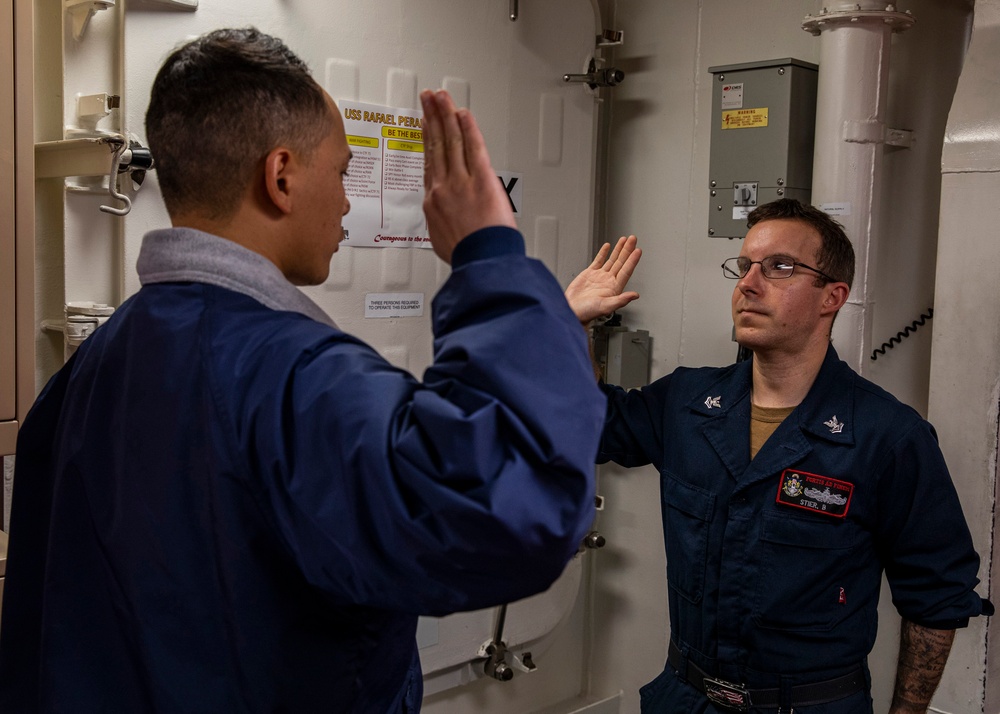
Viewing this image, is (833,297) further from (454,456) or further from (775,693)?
(454,456)

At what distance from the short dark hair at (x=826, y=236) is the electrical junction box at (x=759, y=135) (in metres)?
0.41

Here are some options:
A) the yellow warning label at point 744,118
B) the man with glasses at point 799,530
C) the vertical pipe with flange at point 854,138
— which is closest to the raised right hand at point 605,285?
the man with glasses at point 799,530

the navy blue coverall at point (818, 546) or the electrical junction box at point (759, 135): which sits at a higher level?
the electrical junction box at point (759, 135)

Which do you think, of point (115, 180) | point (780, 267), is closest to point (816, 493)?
point (780, 267)

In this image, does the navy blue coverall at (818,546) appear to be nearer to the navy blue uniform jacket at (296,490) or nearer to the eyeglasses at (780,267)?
the eyeglasses at (780,267)

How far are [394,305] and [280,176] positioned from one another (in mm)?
1550

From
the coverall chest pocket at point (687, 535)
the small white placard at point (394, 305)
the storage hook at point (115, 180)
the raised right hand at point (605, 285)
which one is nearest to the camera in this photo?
the raised right hand at point (605, 285)

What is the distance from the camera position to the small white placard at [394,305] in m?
2.50

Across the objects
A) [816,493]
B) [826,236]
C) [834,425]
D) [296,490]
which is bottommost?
[816,493]

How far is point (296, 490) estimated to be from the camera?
0.83m

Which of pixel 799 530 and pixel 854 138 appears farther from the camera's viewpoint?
pixel 854 138

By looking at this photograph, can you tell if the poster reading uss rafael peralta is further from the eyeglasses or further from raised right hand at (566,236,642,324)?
the eyeglasses

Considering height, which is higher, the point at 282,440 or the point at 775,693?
the point at 282,440

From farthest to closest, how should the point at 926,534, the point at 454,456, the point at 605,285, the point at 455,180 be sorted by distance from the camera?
the point at 926,534, the point at 605,285, the point at 455,180, the point at 454,456
